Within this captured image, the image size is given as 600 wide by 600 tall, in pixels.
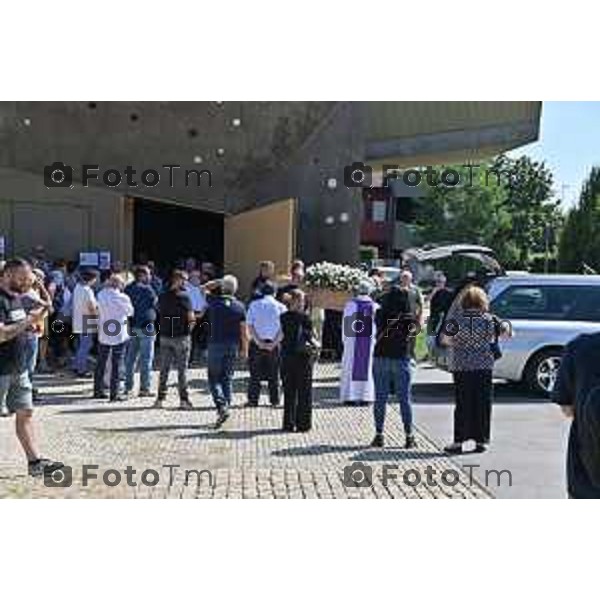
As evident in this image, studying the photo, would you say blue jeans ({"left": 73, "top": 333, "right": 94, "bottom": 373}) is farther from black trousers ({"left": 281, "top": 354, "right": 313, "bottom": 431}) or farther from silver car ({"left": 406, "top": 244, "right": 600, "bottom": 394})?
silver car ({"left": 406, "top": 244, "right": 600, "bottom": 394})

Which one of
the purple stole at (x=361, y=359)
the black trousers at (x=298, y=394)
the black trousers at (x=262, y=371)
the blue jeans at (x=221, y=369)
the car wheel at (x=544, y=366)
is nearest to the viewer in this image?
the black trousers at (x=298, y=394)

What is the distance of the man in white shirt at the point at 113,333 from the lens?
1186cm

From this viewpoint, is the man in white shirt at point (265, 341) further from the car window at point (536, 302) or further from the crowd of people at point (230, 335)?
the car window at point (536, 302)

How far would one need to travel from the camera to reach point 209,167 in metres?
10.5

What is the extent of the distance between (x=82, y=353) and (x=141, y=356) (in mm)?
1246

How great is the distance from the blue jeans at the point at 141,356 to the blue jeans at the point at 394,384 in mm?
3741

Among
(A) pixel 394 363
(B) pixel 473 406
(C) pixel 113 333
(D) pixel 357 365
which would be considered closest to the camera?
(B) pixel 473 406

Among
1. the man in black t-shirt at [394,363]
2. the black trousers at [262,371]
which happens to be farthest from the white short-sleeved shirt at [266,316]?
the man in black t-shirt at [394,363]

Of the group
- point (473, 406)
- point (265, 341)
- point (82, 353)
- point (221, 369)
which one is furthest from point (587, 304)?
point (82, 353)

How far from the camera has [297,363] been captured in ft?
33.3

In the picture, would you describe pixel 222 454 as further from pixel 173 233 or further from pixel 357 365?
pixel 173 233

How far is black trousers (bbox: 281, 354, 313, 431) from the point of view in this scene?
10016mm

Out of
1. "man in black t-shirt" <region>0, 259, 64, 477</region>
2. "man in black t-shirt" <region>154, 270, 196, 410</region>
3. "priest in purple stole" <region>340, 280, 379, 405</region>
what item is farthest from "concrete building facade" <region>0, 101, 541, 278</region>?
"man in black t-shirt" <region>0, 259, 64, 477</region>
